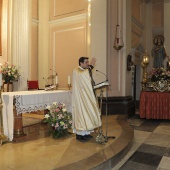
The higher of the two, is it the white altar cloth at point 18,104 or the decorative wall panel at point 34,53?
the decorative wall panel at point 34,53

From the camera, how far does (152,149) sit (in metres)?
4.03

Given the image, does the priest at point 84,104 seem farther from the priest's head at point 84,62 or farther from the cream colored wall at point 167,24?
the cream colored wall at point 167,24

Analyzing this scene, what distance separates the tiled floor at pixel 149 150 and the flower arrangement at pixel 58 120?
1.36 meters

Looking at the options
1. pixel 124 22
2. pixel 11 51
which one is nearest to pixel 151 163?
pixel 124 22

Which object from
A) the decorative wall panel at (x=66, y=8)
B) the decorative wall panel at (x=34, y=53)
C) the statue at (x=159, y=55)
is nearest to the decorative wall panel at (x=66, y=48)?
the decorative wall panel at (x=66, y=8)

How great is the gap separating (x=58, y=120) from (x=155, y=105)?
3829mm

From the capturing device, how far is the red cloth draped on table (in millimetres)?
6695

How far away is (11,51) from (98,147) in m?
5.76

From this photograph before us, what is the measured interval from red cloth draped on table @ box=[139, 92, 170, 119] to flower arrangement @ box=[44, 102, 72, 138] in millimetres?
3384

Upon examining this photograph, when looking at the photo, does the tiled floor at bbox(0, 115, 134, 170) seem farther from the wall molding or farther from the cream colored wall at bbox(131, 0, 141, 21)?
the cream colored wall at bbox(131, 0, 141, 21)

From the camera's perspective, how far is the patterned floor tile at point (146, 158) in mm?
3396

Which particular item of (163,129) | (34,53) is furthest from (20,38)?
(163,129)

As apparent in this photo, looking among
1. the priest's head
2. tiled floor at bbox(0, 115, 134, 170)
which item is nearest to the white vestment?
the priest's head

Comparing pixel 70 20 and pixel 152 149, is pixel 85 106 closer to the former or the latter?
pixel 152 149
